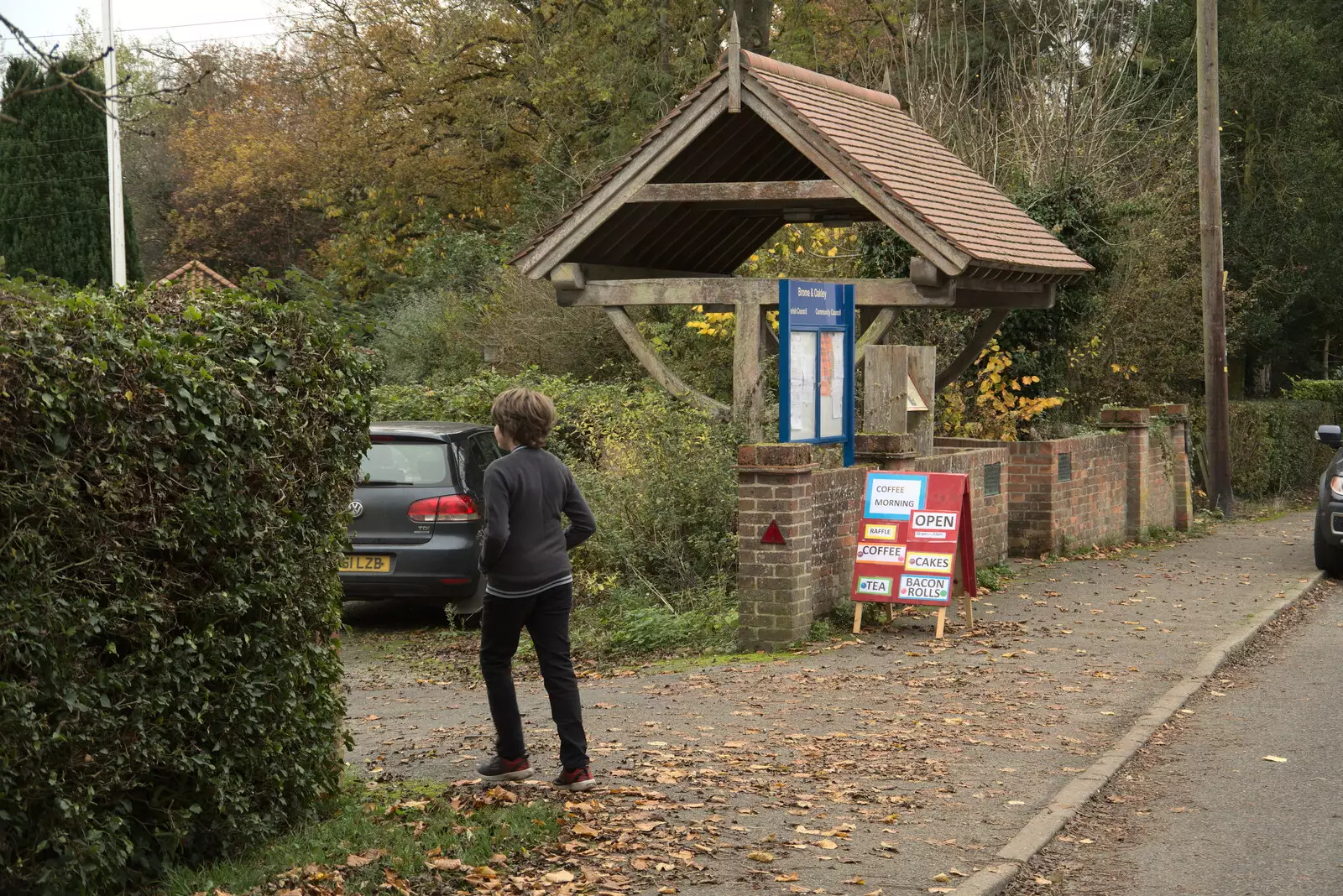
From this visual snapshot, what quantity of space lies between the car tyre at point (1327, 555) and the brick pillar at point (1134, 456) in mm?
3068

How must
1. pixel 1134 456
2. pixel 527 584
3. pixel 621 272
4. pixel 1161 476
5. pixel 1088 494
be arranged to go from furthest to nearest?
pixel 1161 476 → pixel 1134 456 → pixel 1088 494 → pixel 621 272 → pixel 527 584

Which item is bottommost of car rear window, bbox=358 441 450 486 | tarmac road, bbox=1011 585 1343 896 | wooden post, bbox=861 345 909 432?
tarmac road, bbox=1011 585 1343 896

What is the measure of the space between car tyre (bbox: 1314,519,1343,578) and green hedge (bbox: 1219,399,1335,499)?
31.9 feet

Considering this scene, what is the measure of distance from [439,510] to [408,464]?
18.9 inches

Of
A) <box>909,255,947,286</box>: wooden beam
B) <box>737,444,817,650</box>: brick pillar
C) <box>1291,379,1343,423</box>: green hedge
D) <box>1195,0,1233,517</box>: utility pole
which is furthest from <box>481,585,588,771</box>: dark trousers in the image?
<box>1291,379,1343,423</box>: green hedge

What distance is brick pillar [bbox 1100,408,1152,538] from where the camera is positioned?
61.3 feet

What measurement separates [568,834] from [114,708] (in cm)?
193

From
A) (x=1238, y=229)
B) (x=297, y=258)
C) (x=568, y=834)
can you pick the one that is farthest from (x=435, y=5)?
(x=568, y=834)

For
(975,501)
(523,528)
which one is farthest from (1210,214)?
(523,528)

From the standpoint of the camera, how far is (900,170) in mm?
13891

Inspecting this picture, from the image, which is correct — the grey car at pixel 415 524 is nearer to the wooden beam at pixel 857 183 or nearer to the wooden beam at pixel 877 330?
the wooden beam at pixel 857 183

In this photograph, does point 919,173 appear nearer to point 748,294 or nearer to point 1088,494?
point 748,294

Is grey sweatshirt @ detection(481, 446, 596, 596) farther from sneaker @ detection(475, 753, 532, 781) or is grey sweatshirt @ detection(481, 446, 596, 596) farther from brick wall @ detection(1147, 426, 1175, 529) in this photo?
brick wall @ detection(1147, 426, 1175, 529)

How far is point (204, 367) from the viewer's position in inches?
193
